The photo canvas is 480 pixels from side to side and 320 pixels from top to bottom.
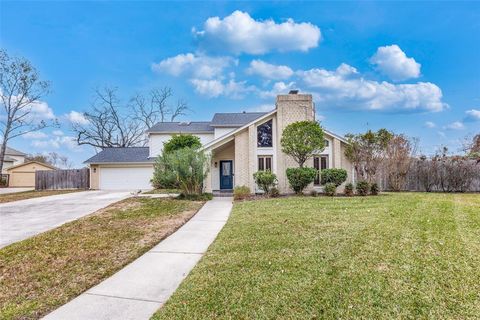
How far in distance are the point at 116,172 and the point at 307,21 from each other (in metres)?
19.5

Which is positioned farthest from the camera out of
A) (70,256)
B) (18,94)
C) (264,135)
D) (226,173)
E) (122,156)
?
(18,94)

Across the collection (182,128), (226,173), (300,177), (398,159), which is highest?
(182,128)

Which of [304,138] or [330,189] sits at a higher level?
[304,138]

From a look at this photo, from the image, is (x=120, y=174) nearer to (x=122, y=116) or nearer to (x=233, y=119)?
(x=233, y=119)

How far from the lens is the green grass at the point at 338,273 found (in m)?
3.34

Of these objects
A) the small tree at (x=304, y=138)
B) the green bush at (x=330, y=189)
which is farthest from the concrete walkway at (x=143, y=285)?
the green bush at (x=330, y=189)

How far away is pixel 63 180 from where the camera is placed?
24922 millimetres

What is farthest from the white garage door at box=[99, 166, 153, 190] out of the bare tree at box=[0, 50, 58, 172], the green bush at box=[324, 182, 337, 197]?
the green bush at box=[324, 182, 337, 197]

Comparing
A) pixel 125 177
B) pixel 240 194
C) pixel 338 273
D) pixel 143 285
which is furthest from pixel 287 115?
pixel 125 177

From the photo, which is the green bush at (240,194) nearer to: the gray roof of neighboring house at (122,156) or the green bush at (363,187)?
the green bush at (363,187)

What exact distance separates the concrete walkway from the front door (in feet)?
42.3

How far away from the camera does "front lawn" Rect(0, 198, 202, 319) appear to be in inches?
158

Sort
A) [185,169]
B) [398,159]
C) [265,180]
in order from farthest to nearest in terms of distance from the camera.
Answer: [398,159] → [265,180] → [185,169]

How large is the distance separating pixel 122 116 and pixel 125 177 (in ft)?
52.3
